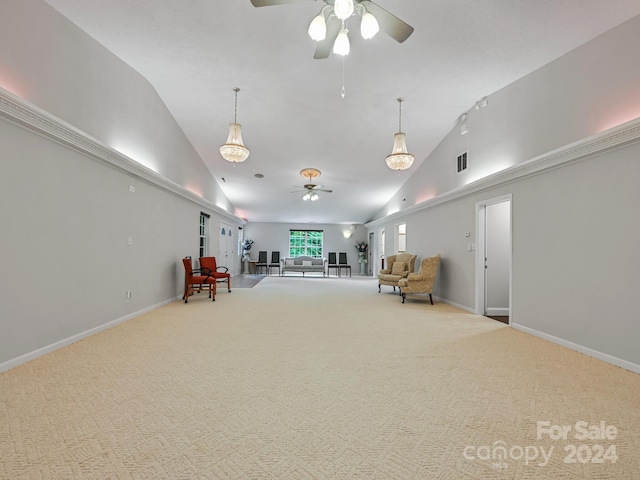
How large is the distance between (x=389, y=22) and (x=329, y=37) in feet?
2.03

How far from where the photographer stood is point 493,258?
560cm

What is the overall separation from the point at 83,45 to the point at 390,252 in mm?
9131

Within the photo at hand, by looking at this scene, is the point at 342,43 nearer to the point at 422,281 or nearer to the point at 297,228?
the point at 422,281

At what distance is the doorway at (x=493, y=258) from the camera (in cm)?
548

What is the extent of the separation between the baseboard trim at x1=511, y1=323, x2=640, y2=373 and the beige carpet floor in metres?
0.12

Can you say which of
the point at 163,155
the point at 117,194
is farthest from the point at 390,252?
the point at 117,194

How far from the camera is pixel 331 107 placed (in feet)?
19.8

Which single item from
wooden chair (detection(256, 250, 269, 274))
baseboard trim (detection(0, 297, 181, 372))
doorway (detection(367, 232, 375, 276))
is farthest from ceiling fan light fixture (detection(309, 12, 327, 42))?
wooden chair (detection(256, 250, 269, 274))

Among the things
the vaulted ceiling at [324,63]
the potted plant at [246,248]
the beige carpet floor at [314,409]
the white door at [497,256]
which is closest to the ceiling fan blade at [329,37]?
the vaulted ceiling at [324,63]

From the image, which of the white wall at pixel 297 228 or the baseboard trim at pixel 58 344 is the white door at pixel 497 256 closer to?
the baseboard trim at pixel 58 344

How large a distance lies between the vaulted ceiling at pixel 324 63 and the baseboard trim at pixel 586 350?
348cm

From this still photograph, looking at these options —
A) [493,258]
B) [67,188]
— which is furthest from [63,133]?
[493,258]

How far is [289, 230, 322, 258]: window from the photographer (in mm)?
14984

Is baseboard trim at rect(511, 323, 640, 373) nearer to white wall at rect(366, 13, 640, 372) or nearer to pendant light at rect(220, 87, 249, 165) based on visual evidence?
white wall at rect(366, 13, 640, 372)
